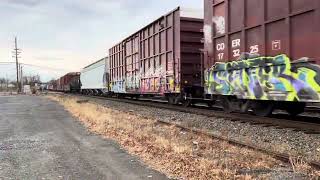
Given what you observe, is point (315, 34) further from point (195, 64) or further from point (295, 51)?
point (195, 64)

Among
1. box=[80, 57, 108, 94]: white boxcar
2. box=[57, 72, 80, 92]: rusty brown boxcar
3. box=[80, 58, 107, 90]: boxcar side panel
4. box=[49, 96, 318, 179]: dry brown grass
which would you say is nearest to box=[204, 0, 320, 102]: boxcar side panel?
box=[49, 96, 318, 179]: dry brown grass

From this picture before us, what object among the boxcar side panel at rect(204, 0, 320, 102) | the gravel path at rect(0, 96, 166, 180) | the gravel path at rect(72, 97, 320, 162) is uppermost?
the boxcar side panel at rect(204, 0, 320, 102)

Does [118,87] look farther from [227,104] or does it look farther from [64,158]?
[64,158]

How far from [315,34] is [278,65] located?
145cm

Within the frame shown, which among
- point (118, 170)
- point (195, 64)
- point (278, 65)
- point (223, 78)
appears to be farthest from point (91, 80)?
point (118, 170)

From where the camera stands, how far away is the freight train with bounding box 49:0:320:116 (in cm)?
1051

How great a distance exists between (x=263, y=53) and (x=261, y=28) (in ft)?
2.27

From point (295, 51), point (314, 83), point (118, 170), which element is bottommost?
point (118, 170)

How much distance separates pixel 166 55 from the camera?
2008 centimetres

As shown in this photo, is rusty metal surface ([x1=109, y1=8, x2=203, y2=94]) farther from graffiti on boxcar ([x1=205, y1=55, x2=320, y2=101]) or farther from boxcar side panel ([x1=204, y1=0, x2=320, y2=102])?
graffiti on boxcar ([x1=205, y1=55, x2=320, y2=101])

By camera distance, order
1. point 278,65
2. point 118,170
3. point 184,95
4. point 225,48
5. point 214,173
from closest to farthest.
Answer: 1. point 214,173
2. point 118,170
3. point 278,65
4. point 225,48
5. point 184,95

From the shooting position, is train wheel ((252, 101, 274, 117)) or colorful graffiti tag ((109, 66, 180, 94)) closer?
train wheel ((252, 101, 274, 117))

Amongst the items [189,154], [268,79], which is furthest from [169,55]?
[189,154]

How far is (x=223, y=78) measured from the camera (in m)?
14.1
